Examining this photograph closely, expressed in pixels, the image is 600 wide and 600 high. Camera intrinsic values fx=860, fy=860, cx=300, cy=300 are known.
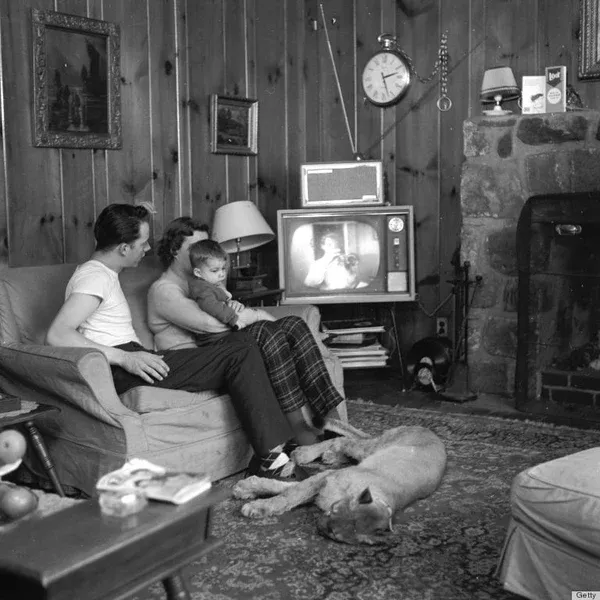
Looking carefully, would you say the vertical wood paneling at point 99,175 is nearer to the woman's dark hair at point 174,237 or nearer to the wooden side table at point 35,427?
the woman's dark hair at point 174,237

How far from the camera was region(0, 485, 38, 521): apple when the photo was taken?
168 cm

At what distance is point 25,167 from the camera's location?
3.33 m

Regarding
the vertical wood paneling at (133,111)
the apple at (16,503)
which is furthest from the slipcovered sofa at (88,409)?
the apple at (16,503)

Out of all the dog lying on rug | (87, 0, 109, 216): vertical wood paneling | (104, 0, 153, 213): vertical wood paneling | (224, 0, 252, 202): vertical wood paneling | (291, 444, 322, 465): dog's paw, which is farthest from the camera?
(224, 0, 252, 202): vertical wood paneling

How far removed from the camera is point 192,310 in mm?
3145

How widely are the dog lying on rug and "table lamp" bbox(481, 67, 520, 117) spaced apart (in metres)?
1.89

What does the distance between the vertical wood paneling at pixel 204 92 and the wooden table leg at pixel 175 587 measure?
2684 millimetres

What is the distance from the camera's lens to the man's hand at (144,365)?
2.85 m

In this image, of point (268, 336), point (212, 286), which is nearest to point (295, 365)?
point (268, 336)

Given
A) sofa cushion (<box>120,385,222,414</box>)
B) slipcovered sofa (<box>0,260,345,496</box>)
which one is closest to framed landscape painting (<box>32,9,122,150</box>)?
slipcovered sofa (<box>0,260,345,496</box>)

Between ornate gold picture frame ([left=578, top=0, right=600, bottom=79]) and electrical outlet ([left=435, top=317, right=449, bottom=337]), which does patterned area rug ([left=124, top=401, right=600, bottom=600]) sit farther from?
ornate gold picture frame ([left=578, top=0, right=600, bottom=79])

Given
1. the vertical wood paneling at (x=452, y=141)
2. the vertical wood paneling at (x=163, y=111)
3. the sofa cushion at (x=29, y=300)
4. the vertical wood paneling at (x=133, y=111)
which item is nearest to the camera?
the sofa cushion at (x=29, y=300)

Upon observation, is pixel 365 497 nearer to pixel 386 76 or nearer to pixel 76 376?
pixel 76 376

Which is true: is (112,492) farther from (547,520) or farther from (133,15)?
(133,15)
